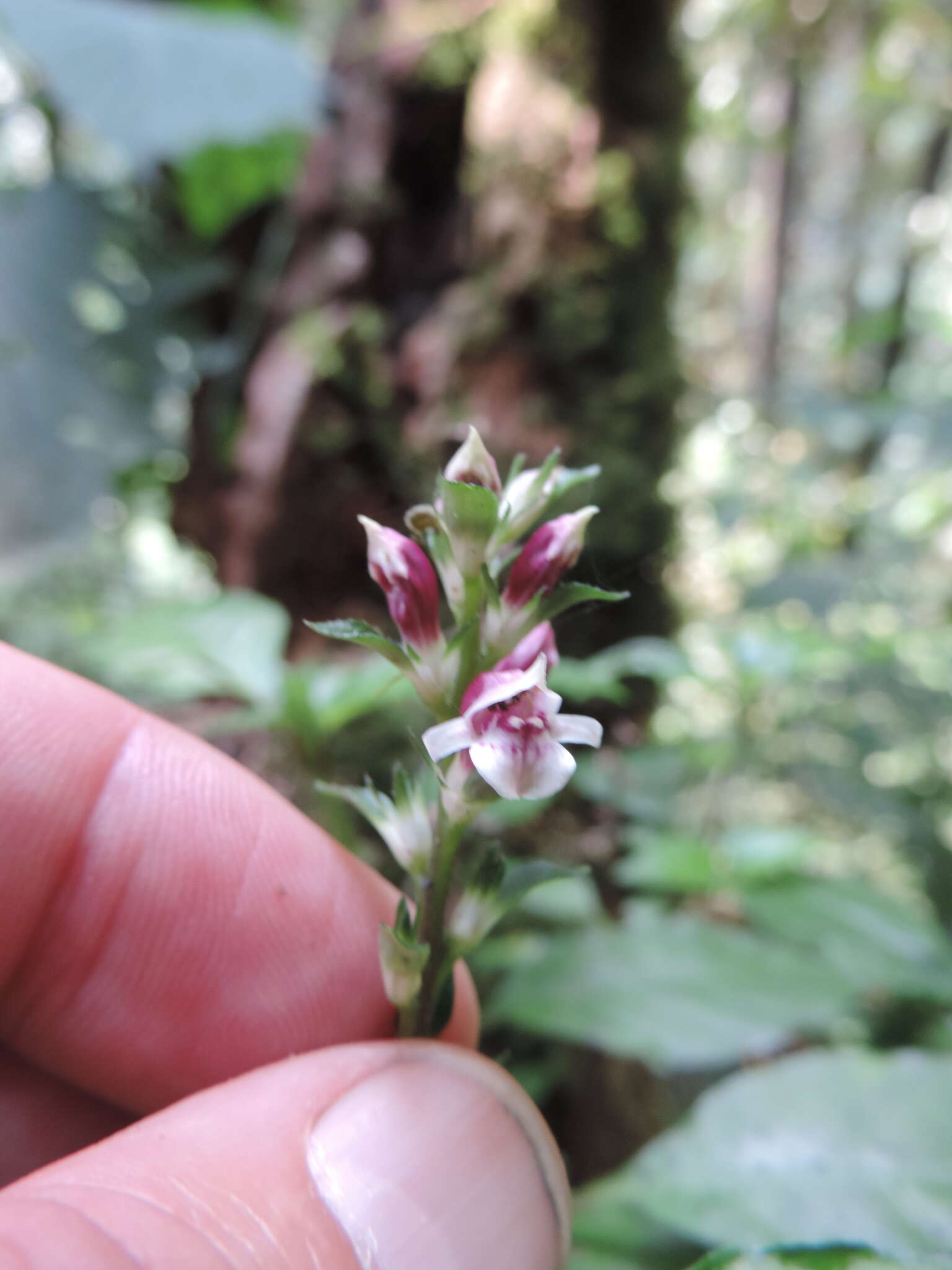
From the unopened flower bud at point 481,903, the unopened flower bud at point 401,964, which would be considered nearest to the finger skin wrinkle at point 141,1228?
the unopened flower bud at point 401,964

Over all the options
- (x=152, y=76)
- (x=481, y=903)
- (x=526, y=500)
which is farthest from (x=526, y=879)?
(x=152, y=76)

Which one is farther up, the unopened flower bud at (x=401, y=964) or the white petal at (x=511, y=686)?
the white petal at (x=511, y=686)

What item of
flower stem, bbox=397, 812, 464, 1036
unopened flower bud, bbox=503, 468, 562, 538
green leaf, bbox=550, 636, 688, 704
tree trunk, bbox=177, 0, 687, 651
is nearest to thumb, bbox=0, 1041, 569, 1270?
flower stem, bbox=397, 812, 464, 1036

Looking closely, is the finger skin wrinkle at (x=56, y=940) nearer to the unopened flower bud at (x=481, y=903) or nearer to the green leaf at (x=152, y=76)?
the unopened flower bud at (x=481, y=903)

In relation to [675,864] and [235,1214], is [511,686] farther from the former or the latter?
[675,864]

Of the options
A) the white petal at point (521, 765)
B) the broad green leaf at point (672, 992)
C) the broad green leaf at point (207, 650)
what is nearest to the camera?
the white petal at point (521, 765)

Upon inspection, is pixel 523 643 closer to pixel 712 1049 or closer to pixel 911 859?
pixel 712 1049
